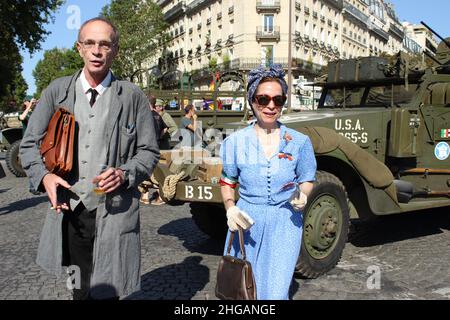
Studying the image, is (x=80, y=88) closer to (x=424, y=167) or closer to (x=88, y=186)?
(x=88, y=186)

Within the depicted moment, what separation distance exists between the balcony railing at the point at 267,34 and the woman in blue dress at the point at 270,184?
Result: 41057 millimetres

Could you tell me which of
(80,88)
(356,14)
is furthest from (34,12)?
(356,14)

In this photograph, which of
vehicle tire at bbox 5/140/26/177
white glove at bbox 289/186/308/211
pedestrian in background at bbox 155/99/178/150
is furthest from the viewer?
vehicle tire at bbox 5/140/26/177

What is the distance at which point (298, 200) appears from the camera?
235cm

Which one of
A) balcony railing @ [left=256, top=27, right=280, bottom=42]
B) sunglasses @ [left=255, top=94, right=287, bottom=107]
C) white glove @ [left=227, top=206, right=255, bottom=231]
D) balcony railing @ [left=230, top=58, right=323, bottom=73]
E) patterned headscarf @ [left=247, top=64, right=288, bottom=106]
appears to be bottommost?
white glove @ [left=227, top=206, right=255, bottom=231]

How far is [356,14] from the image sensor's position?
A: 56.2 metres

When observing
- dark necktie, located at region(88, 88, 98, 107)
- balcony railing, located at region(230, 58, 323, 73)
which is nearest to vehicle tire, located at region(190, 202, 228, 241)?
dark necktie, located at region(88, 88, 98, 107)

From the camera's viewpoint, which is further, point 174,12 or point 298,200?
point 174,12

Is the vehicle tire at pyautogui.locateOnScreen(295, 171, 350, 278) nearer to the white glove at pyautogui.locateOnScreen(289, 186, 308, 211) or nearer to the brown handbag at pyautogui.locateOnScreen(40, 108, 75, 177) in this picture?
the white glove at pyautogui.locateOnScreen(289, 186, 308, 211)

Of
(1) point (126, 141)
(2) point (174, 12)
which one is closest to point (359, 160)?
(1) point (126, 141)

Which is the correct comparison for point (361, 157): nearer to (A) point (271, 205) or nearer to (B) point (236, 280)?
(A) point (271, 205)

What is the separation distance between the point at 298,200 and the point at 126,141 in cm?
86

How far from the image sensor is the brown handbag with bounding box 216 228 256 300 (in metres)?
2.18

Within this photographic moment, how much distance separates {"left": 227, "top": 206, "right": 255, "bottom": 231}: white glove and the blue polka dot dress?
0.54 feet
